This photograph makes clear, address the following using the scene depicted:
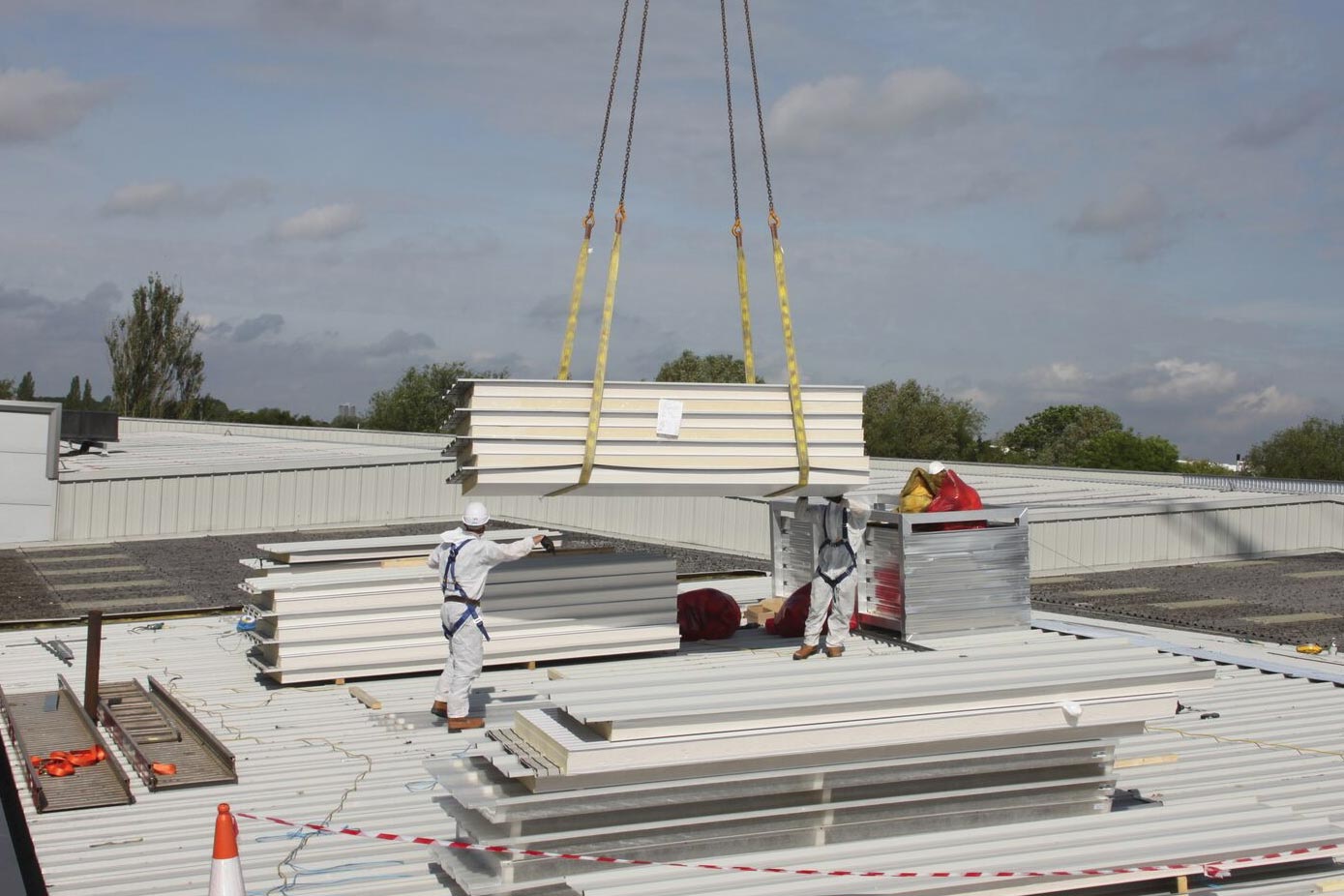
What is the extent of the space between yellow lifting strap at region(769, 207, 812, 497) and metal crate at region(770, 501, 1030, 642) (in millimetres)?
1465

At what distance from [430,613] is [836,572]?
12.7 feet

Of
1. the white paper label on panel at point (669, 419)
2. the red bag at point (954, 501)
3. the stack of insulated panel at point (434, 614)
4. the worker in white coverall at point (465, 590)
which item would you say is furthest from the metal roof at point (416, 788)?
the white paper label on panel at point (669, 419)

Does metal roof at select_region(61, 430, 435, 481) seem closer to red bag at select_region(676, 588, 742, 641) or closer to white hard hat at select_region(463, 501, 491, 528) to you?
red bag at select_region(676, 588, 742, 641)

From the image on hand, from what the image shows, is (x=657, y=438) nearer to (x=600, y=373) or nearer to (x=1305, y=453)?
(x=600, y=373)

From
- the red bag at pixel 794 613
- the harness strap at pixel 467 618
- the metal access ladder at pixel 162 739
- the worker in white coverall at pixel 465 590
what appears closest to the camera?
the metal access ladder at pixel 162 739

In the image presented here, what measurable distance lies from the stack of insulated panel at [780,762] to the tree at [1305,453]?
80.8 metres

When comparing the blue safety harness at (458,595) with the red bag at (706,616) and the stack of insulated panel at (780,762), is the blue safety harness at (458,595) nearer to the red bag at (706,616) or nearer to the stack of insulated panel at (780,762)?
the stack of insulated panel at (780,762)

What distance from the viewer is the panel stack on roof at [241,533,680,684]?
38.9 feet

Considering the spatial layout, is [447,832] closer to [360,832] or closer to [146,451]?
[360,832]

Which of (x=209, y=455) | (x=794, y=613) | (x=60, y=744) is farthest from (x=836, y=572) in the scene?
(x=209, y=455)

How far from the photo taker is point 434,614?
482 inches

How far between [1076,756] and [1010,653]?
44.3 inches

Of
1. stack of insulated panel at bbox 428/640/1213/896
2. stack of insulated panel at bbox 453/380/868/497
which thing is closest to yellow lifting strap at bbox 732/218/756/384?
stack of insulated panel at bbox 453/380/868/497

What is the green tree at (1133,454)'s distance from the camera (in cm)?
8362
